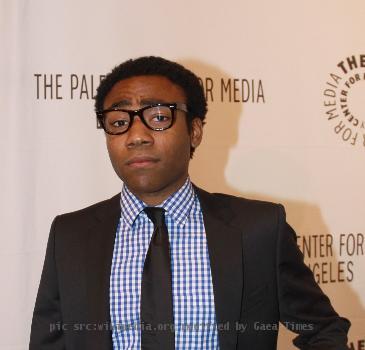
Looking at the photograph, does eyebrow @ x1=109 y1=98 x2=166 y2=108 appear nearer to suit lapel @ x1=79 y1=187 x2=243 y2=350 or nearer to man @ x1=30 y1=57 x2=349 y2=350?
man @ x1=30 y1=57 x2=349 y2=350

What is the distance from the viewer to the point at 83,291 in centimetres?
89

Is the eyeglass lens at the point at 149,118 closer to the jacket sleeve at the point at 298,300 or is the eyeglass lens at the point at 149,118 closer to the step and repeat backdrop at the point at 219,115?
the jacket sleeve at the point at 298,300

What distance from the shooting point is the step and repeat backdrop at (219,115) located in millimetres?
1335

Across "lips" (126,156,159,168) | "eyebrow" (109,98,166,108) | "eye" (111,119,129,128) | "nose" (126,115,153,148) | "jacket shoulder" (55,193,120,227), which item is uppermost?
"eyebrow" (109,98,166,108)

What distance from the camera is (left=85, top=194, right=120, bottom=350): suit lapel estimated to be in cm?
85

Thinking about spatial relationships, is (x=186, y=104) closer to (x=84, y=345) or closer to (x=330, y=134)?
(x=84, y=345)

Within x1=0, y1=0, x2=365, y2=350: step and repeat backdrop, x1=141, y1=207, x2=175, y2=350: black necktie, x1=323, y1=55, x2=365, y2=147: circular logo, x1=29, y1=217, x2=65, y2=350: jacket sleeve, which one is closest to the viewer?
x1=141, y1=207, x2=175, y2=350: black necktie

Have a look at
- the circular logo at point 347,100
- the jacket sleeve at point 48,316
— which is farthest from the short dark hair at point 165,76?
the circular logo at point 347,100

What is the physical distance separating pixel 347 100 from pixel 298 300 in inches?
34.5

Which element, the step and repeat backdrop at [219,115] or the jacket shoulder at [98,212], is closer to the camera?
the jacket shoulder at [98,212]

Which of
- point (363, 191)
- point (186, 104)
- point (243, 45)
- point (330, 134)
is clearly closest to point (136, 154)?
point (186, 104)

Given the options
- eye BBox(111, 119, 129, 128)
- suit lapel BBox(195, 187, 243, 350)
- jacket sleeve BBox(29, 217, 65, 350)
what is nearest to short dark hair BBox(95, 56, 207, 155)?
eye BBox(111, 119, 129, 128)

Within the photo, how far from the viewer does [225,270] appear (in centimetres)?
86

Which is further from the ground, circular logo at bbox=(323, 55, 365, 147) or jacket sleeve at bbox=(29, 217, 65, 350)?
circular logo at bbox=(323, 55, 365, 147)
